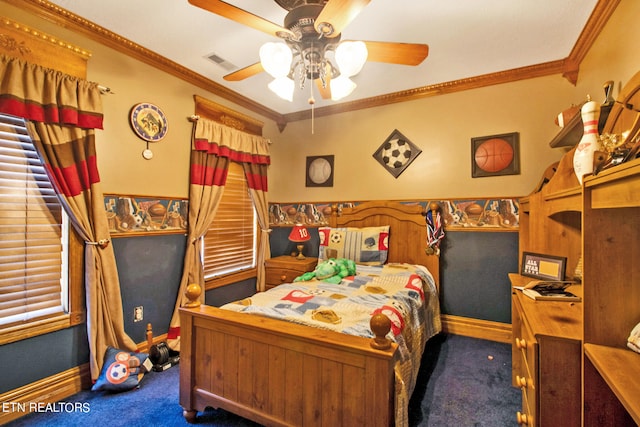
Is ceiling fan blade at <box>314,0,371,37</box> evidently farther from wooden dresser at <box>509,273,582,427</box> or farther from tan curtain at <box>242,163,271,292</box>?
tan curtain at <box>242,163,271,292</box>

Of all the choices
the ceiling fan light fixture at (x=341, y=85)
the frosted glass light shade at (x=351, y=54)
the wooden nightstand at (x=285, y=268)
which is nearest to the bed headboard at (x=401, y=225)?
the wooden nightstand at (x=285, y=268)

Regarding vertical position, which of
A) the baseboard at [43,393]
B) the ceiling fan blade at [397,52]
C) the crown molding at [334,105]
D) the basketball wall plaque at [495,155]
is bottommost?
the baseboard at [43,393]

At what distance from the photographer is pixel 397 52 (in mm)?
1656

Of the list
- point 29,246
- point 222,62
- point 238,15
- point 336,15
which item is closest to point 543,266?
point 336,15

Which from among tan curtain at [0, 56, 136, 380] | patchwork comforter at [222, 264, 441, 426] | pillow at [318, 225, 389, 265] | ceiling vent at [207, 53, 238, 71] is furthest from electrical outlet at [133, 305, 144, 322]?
ceiling vent at [207, 53, 238, 71]

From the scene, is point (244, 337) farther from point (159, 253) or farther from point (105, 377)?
point (159, 253)

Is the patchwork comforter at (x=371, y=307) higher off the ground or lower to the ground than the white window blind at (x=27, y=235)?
lower

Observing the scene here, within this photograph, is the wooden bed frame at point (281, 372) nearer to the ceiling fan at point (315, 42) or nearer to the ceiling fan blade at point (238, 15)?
the ceiling fan at point (315, 42)

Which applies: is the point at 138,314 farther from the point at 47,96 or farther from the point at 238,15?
the point at 238,15

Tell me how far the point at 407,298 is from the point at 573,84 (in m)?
2.49

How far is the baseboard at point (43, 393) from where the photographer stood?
1.70 meters

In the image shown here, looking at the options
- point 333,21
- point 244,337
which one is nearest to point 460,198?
point 333,21

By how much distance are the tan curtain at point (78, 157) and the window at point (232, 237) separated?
97cm

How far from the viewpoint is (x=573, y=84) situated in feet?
8.41
